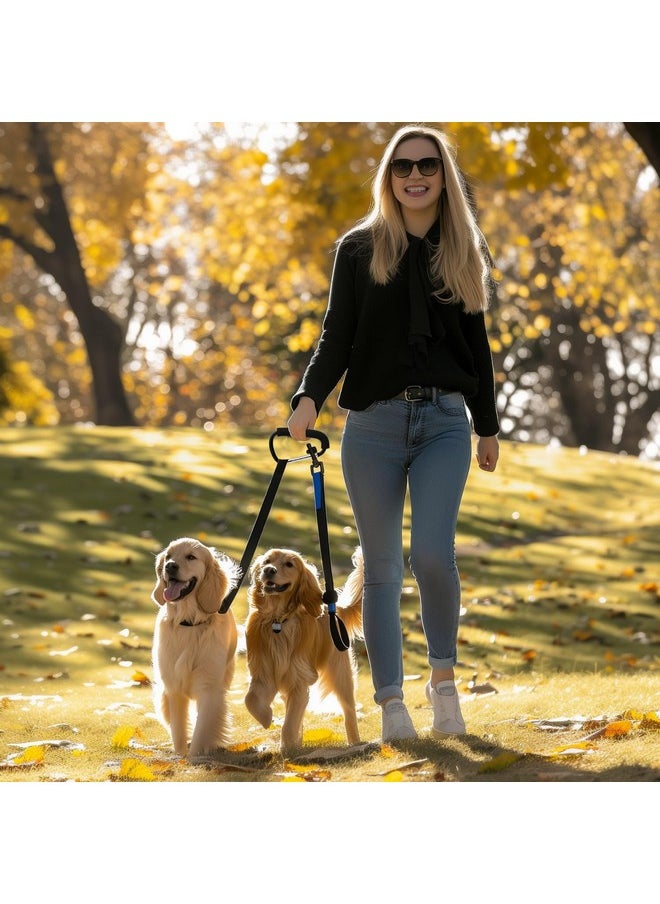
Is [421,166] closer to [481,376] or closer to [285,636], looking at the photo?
[481,376]

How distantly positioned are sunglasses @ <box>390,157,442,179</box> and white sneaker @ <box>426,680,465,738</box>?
2.14 meters

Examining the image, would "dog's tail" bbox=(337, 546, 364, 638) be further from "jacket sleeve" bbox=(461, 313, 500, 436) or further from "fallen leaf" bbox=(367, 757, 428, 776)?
"fallen leaf" bbox=(367, 757, 428, 776)

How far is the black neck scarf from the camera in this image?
499cm

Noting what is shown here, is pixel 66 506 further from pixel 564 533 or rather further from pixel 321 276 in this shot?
pixel 321 276

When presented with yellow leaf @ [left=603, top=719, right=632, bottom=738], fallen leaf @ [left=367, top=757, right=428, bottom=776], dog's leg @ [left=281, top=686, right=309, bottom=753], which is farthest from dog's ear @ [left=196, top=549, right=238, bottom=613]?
yellow leaf @ [left=603, top=719, right=632, bottom=738]

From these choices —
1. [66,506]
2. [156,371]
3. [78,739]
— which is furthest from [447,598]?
[156,371]

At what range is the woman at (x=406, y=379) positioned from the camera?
16.5ft

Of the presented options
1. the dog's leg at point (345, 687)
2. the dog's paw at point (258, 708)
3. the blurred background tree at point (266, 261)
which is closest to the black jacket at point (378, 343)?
the dog's leg at point (345, 687)

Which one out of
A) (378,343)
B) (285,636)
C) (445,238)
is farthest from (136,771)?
(445,238)

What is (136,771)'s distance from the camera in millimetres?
4973

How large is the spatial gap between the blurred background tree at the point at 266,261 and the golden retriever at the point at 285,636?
4.38 meters

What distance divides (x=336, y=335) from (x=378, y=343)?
19 centimetres

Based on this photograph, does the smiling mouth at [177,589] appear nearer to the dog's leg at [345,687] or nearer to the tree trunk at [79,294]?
the dog's leg at [345,687]

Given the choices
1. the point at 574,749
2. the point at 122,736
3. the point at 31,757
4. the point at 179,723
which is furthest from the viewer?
the point at 122,736
